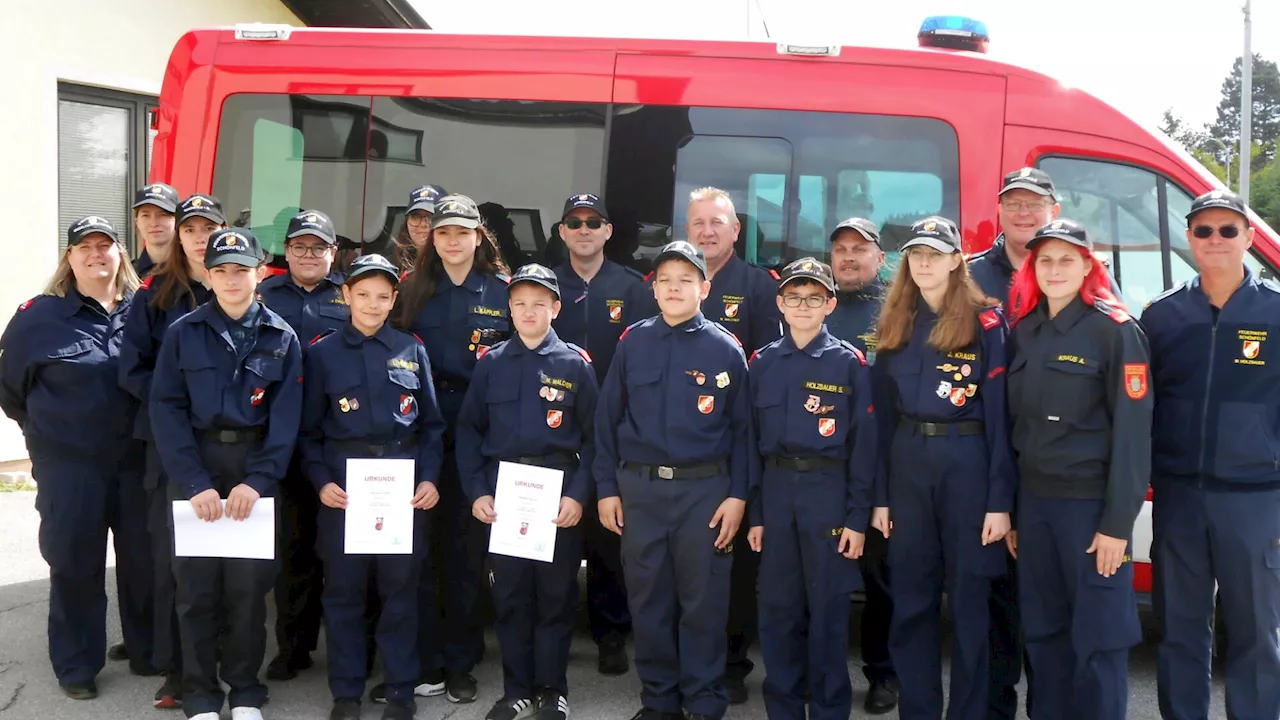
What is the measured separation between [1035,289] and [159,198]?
3.58m

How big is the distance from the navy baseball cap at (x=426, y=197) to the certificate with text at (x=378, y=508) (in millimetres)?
1177

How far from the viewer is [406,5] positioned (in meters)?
9.76

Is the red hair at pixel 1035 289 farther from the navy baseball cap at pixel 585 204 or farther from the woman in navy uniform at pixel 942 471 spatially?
the navy baseball cap at pixel 585 204

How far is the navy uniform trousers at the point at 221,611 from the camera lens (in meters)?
3.86

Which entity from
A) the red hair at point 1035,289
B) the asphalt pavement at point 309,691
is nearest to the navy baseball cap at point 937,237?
the red hair at point 1035,289

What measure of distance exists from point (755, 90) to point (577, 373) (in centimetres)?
154

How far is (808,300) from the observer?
383cm

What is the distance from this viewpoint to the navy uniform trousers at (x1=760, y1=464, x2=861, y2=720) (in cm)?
376

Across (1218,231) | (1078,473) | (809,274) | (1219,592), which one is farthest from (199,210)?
(1219,592)

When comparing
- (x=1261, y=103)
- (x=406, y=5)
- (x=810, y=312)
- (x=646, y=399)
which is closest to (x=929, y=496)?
(x=810, y=312)

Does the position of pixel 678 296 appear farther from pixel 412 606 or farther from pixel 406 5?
pixel 406 5

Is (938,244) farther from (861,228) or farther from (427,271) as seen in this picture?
(427,271)

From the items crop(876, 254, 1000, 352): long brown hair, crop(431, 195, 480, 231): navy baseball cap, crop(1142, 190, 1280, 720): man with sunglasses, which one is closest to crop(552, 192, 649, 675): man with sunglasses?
crop(431, 195, 480, 231): navy baseball cap

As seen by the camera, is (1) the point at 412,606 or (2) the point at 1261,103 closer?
(1) the point at 412,606
